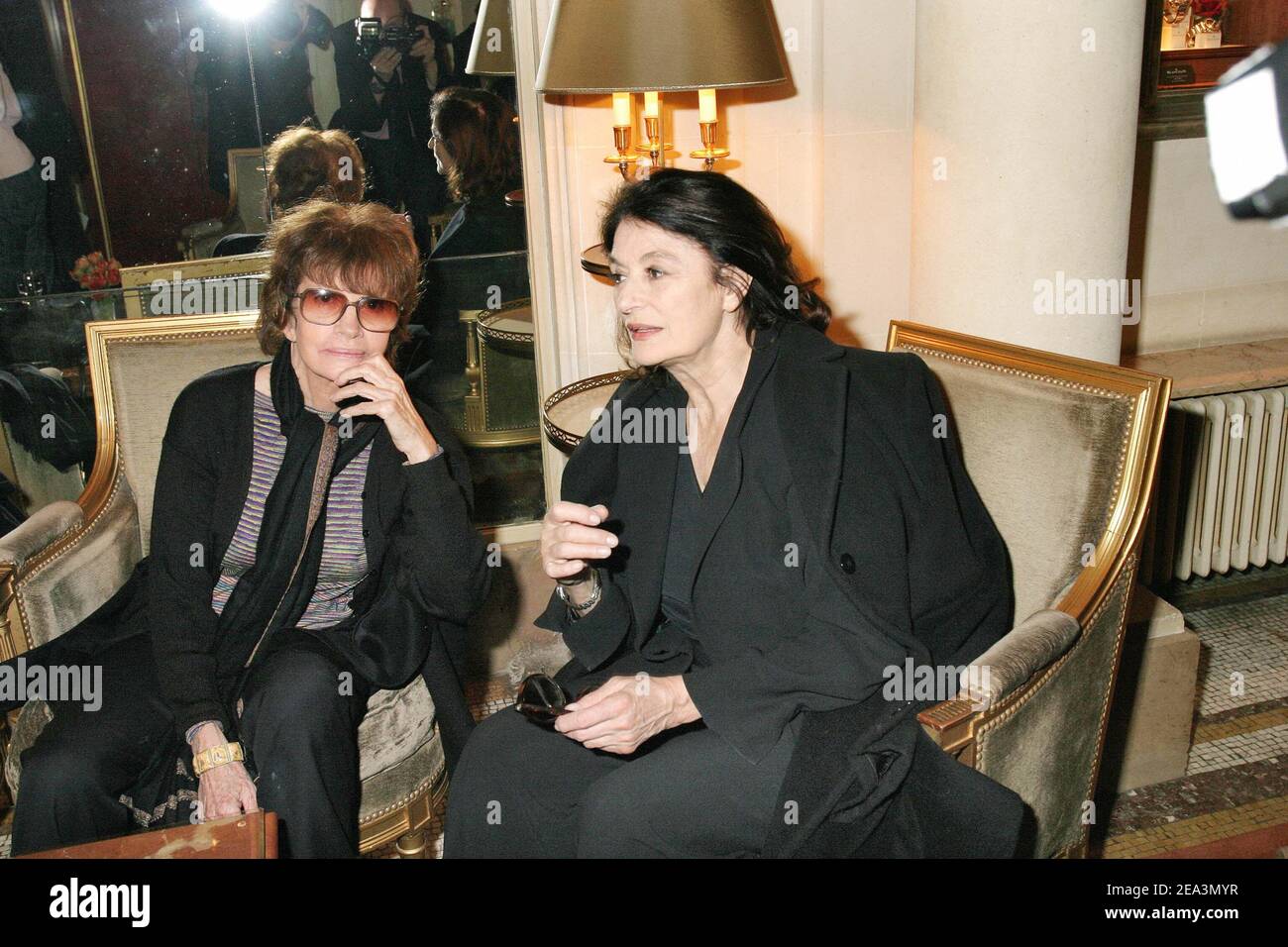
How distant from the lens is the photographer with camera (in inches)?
117

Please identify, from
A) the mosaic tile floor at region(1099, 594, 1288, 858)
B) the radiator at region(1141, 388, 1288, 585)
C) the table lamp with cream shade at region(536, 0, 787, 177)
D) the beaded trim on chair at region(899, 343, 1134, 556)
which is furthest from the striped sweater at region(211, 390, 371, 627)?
the radiator at region(1141, 388, 1288, 585)

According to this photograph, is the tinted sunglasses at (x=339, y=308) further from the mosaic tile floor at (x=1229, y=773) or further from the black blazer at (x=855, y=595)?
the mosaic tile floor at (x=1229, y=773)

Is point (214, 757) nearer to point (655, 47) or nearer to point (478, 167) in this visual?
point (655, 47)

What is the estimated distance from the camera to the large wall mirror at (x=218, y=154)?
2.90 metres

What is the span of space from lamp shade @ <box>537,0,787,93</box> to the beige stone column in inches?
19.0

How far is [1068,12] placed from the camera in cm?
247

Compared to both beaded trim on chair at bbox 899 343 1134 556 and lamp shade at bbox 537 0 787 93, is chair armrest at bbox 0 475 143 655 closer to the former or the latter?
lamp shade at bbox 537 0 787 93

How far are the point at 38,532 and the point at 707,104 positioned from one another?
1836mm

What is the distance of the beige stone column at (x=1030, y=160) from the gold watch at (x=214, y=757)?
1.92m

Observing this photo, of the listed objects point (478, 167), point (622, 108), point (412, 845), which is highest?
point (622, 108)

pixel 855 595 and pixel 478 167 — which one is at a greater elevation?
pixel 478 167

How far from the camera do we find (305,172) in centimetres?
307

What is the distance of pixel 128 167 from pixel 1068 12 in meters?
2.40

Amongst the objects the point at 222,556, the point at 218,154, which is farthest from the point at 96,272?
the point at 222,556
